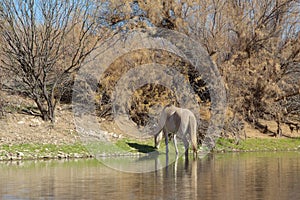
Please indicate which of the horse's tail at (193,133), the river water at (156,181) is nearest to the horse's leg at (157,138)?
the horse's tail at (193,133)

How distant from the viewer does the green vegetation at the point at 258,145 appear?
87.0 feet

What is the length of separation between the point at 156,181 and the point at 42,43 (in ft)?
46.0

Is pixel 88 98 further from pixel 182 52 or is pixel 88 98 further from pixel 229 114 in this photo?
pixel 229 114

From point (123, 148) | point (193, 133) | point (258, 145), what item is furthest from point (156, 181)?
point (258, 145)

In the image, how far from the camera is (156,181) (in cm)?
1383

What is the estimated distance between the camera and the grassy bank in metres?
21.0

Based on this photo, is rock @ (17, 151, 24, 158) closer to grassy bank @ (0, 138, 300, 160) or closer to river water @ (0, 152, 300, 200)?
grassy bank @ (0, 138, 300, 160)

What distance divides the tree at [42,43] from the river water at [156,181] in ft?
26.2

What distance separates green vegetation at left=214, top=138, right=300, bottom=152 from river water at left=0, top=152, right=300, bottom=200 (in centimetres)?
700

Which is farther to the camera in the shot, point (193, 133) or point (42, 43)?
point (42, 43)

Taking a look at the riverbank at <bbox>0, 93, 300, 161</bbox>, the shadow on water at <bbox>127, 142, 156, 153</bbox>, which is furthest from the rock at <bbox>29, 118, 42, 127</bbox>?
the shadow on water at <bbox>127, 142, 156, 153</bbox>

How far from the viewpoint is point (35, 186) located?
12.9m

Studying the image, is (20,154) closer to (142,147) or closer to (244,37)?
(142,147)

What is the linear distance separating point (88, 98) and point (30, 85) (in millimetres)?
3460
